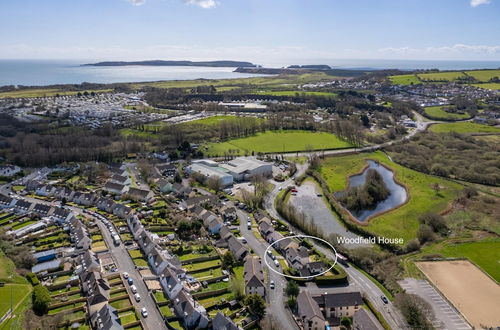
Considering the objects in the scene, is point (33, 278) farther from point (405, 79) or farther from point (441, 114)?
point (405, 79)

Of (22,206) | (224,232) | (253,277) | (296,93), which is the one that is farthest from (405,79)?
(22,206)

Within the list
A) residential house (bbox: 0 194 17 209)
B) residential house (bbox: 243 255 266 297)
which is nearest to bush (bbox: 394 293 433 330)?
residential house (bbox: 243 255 266 297)

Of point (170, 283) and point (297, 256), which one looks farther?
point (297, 256)

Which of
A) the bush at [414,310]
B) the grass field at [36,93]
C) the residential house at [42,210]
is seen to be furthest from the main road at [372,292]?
the grass field at [36,93]

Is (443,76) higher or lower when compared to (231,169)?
higher

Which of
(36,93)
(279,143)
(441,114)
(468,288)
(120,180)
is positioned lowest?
(468,288)

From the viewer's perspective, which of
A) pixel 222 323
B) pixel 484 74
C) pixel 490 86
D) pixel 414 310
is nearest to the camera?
pixel 222 323

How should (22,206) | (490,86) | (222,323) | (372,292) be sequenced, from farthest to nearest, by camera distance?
1. (490,86)
2. (22,206)
3. (372,292)
4. (222,323)

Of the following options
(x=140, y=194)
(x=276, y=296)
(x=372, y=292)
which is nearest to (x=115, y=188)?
(x=140, y=194)
